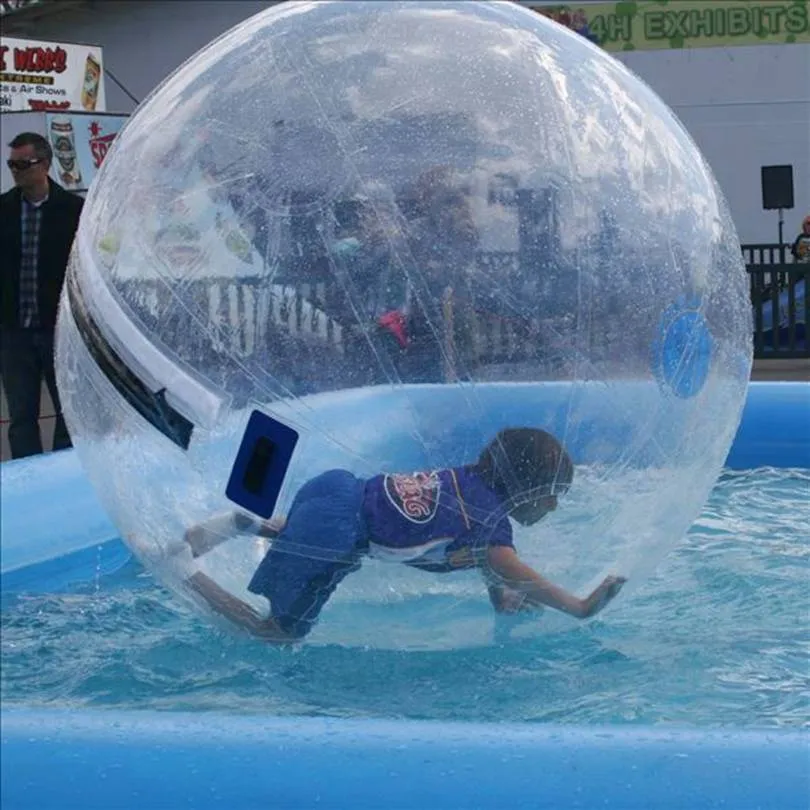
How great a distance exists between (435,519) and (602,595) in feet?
1.70

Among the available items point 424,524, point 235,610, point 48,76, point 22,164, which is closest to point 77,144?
point 48,76

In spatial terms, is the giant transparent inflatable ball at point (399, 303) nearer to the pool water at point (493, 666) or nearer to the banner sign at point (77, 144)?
the pool water at point (493, 666)

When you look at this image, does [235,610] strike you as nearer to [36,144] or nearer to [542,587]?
[542,587]

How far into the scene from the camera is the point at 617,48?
18875mm

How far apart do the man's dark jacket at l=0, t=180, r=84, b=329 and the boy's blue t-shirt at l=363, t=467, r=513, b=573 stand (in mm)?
Answer: 3567

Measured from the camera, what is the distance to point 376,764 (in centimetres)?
264

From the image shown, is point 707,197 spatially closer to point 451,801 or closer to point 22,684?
point 451,801

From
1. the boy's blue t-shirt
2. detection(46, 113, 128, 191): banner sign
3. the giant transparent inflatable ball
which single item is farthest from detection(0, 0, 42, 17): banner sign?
the boy's blue t-shirt

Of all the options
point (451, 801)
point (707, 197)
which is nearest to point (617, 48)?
point (707, 197)

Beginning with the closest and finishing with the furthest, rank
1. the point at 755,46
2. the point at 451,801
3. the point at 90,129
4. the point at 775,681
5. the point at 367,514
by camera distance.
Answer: the point at 451,801 < the point at 367,514 < the point at 775,681 < the point at 90,129 < the point at 755,46

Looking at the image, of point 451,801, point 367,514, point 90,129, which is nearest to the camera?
point 451,801

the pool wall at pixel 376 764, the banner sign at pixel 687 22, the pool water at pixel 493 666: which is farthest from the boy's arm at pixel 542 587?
the banner sign at pixel 687 22

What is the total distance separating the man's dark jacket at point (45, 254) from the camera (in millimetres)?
6566

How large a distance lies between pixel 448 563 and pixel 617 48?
53.7 feet
